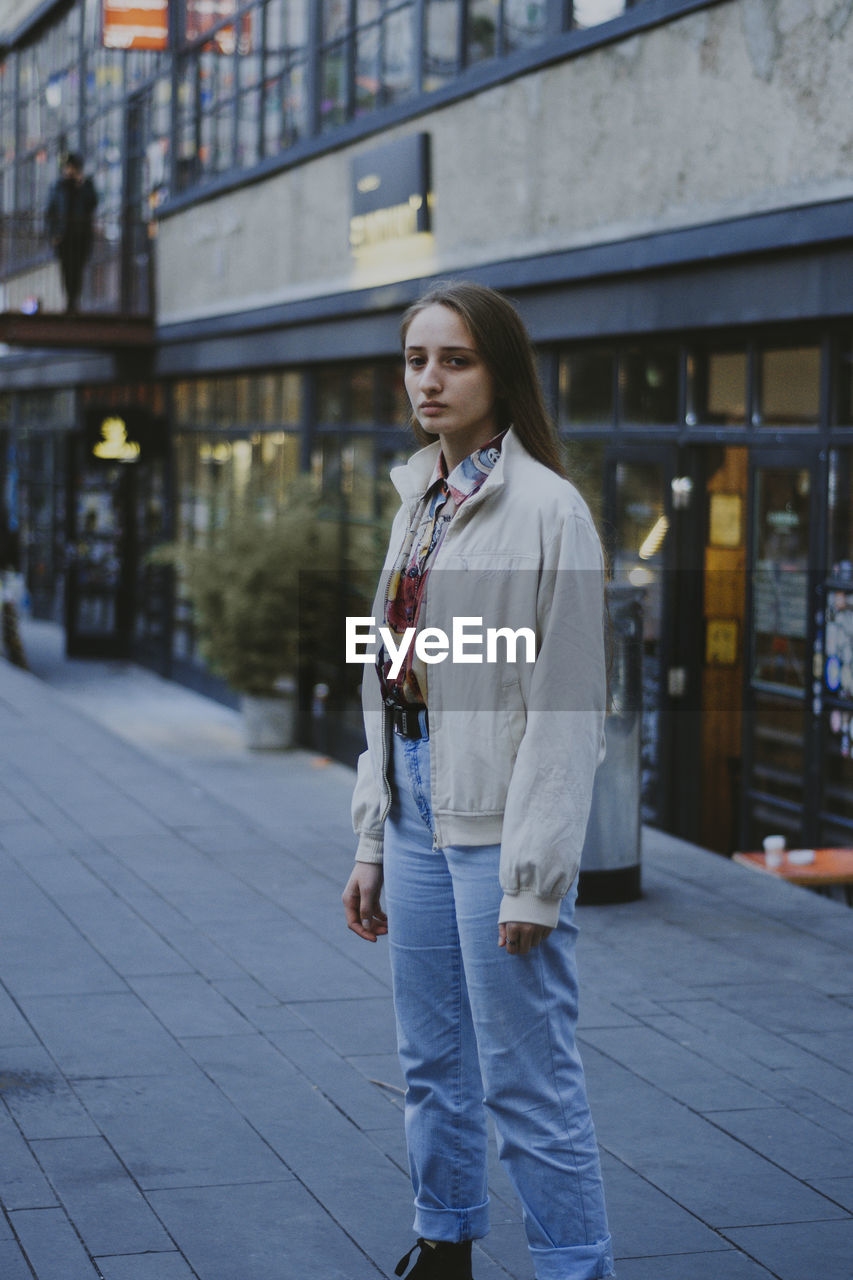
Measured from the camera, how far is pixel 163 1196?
14.1ft

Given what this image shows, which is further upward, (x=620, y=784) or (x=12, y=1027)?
(x=620, y=784)

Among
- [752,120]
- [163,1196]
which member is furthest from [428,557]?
[752,120]

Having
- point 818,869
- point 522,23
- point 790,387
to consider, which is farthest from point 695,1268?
point 522,23

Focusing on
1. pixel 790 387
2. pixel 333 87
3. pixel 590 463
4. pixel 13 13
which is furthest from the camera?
pixel 13 13

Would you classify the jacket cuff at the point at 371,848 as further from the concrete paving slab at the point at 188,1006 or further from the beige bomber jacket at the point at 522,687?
the concrete paving slab at the point at 188,1006

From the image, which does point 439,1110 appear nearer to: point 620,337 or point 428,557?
point 428,557

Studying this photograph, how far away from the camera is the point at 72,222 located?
1767cm

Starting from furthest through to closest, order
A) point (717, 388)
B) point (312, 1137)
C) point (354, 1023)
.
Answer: point (717, 388) → point (354, 1023) → point (312, 1137)

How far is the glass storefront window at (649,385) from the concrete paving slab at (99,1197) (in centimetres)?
594

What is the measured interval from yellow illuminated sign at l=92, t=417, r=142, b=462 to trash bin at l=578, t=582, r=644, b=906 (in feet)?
37.2

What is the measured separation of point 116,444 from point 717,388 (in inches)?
395

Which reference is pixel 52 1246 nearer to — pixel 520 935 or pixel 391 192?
pixel 520 935

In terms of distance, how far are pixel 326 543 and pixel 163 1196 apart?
8.95m

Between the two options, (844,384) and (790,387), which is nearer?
(844,384)
